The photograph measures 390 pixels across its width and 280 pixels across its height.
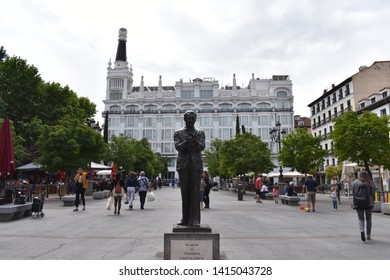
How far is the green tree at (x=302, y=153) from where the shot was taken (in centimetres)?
2581

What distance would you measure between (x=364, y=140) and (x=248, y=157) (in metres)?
12.9

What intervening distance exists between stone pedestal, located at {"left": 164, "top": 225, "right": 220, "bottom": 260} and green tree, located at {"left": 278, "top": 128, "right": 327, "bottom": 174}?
73.3 feet

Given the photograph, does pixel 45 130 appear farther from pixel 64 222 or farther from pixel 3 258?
pixel 3 258

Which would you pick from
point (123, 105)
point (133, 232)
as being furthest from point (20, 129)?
point (123, 105)

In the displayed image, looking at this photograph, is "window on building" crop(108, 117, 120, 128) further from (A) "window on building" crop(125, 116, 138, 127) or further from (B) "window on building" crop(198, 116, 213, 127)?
(B) "window on building" crop(198, 116, 213, 127)

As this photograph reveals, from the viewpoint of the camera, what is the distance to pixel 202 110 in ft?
252

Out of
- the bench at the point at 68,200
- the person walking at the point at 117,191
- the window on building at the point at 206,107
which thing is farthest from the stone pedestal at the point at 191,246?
the window on building at the point at 206,107

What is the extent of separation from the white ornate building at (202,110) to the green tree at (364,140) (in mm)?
54847

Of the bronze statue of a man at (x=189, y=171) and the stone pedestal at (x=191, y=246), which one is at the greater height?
the bronze statue of a man at (x=189, y=171)

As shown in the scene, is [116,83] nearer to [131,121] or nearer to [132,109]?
[132,109]

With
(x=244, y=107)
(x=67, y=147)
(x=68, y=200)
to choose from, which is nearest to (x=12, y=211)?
(x=68, y=200)

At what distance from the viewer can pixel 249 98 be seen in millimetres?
76562

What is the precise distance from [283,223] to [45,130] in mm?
17820

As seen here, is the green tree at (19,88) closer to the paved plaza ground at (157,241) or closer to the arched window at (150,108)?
the paved plaza ground at (157,241)
